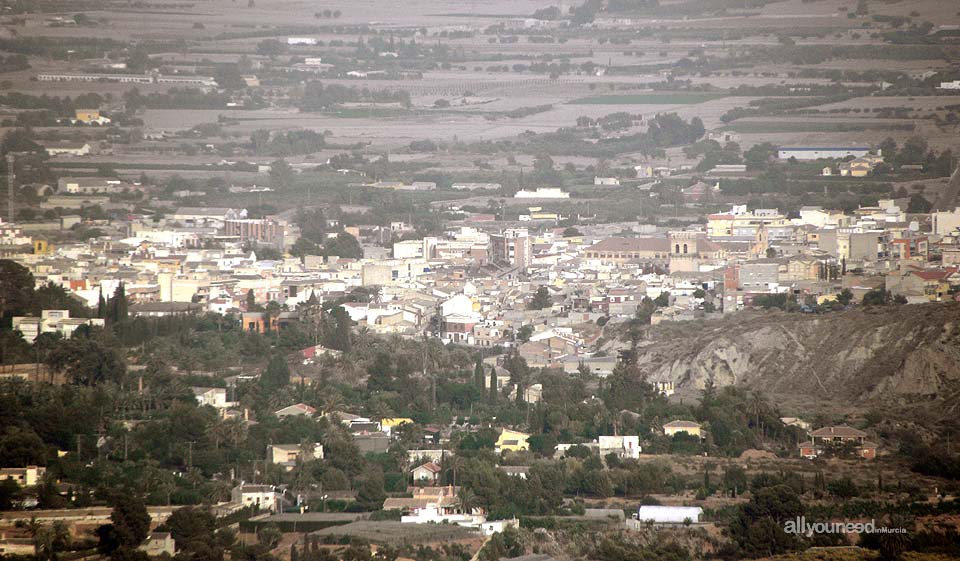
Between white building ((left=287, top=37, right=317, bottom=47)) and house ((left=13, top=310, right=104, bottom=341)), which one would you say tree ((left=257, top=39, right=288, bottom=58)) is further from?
house ((left=13, top=310, right=104, bottom=341))

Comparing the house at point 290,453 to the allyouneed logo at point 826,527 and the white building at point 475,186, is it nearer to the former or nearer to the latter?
the allyouneed logo at point 826,527

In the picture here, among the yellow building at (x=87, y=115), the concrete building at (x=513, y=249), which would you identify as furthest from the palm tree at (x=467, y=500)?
the yellow building at (x=87, y=115)

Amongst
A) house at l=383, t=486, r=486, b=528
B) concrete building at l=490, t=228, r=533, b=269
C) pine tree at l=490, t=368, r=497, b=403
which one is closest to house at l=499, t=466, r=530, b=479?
house at l=383, t=486, r=486, b=528

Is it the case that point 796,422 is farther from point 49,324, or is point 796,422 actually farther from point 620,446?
point 49,324

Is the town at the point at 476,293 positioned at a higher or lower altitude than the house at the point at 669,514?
higher

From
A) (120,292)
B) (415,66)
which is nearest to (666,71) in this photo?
(415,66)
